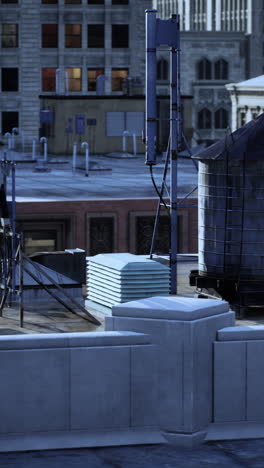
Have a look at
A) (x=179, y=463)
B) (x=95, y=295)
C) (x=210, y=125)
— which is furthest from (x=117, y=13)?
(x=179, y=463)

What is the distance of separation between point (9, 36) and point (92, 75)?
1089cm

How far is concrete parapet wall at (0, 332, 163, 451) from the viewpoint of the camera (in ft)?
91.2

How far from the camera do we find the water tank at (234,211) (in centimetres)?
3294

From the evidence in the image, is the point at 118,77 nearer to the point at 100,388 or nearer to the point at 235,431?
the point at 235,431

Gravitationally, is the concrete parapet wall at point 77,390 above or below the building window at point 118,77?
below

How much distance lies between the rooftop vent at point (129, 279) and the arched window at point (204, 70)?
531ft

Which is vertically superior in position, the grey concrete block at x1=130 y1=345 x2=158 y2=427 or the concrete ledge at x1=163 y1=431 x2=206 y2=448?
the grey concrete block at x1=130 y1=345 x2=158 y2=427

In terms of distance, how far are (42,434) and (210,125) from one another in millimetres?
164300

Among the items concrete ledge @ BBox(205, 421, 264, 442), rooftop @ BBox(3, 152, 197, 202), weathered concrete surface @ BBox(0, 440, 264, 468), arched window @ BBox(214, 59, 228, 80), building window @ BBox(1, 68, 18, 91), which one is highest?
arched window @ BBox(214, 59, 228, 80)

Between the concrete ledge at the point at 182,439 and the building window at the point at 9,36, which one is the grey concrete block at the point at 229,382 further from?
the building window at the point at 9,36

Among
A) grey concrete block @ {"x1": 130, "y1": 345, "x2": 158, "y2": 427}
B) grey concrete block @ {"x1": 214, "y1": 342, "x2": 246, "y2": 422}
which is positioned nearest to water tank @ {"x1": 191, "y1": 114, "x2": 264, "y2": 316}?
grey concrete block @ {"x1": 214, "y1": 342, "x2": 246, "y2": 422}

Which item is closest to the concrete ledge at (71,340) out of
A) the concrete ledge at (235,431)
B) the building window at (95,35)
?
the concrete ledge at (235,431)

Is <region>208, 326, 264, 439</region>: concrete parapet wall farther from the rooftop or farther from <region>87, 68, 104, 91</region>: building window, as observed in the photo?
<region>87, 68, 104, 91</region>: building window

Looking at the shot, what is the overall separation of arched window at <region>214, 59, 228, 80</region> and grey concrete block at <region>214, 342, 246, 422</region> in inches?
6568
